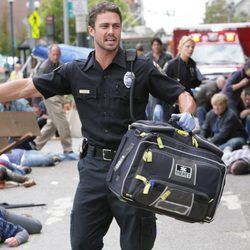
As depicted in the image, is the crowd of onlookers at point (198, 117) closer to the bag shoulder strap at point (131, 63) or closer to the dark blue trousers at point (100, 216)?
the bag shoulder strap at point (131, 63)

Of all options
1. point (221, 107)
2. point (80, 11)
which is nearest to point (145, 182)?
point (221, 107)

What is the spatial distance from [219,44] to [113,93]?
16.9 metres

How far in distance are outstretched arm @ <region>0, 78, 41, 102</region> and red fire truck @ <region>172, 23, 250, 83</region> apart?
15396 millimetres

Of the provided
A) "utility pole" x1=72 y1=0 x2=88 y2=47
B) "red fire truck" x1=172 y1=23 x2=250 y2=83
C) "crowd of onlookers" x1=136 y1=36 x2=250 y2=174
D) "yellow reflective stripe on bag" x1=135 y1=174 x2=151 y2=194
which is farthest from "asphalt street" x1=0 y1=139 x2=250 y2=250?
Answer: "red fire truck" x1=172 y1=23 x2=250 y2=83

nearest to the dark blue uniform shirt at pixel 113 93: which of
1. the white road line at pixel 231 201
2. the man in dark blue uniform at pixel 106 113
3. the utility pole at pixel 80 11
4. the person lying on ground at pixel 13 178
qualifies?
the man in dark blue uniform at pixel 106 113

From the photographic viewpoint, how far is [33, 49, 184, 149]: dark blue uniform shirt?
14.4ft

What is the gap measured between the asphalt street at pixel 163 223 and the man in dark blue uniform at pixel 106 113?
6.35 feet

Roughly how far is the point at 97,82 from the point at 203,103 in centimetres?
987

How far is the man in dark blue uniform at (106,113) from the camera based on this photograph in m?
4.34

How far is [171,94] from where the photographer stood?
14.5 feet

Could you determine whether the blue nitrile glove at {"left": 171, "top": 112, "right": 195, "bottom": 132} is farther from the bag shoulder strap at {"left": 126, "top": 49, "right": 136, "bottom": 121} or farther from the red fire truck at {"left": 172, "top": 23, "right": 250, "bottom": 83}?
the red fire truck at {"left": 172, "top": 23, "right": 250, "bottom": 83}

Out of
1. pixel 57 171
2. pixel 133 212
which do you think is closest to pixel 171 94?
pixel 133 212

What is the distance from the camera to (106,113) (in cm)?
439

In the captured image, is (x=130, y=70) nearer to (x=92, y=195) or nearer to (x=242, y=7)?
(x=92, y=195)
